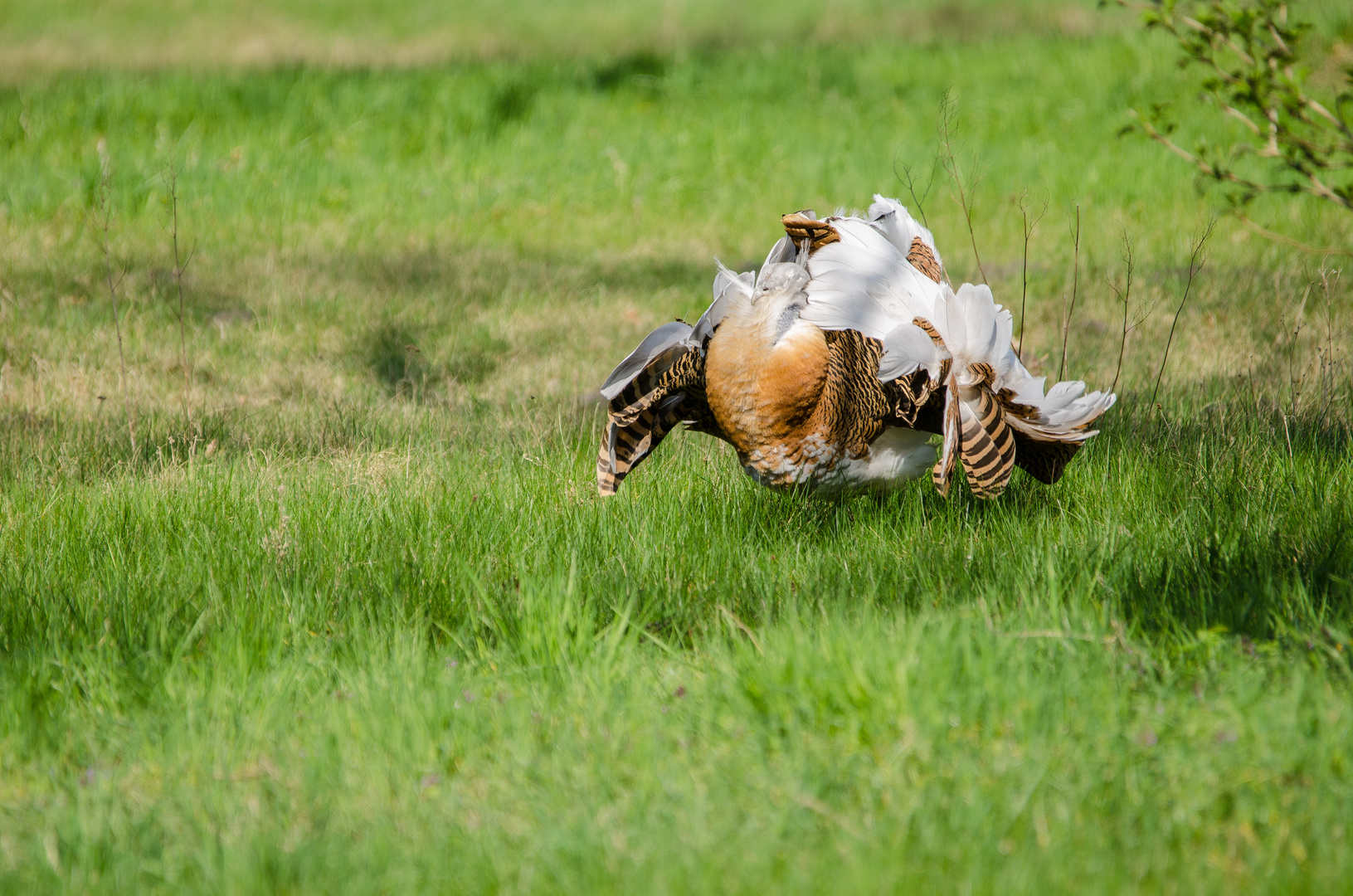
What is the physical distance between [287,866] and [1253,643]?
2.17 meters

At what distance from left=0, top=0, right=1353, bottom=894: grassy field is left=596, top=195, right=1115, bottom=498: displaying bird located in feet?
0.97

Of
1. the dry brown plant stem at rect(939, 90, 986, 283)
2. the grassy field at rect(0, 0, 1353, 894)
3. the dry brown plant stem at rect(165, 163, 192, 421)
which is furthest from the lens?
the dry brown plant stem at rect(165, 163, 192, 421)

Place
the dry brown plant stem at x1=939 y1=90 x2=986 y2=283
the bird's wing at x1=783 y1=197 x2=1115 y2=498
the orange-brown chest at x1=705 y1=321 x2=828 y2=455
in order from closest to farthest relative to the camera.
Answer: the orange-brown chest at x1=705 y1=321 x2=828 y2=455, the bird's wing at x1=783 y1=197 x2=1115 y2=498, the dry brown plant stem at x1=939 y1=90 x2=986 y2=283

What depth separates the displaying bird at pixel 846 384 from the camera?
3049 millimetres

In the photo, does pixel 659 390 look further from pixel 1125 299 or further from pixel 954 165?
pixel 1125 299

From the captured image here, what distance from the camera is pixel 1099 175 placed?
8312 millimetres

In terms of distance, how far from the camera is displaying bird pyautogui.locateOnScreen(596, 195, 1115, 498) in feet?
10.0

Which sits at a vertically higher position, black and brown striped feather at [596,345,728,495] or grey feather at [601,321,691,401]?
grey feather at [601,321,691,401]

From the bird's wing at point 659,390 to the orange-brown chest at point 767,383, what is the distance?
22cm

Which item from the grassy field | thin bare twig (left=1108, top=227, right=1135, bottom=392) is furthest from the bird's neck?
thin bare twig (left=1108, top=227, right=1135, bottom=392)

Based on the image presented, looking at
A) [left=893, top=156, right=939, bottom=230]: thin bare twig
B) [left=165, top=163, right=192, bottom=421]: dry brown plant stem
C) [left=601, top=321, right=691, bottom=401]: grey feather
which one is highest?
[left=893, top=156, right=939, bottom=230]: thin bare twig

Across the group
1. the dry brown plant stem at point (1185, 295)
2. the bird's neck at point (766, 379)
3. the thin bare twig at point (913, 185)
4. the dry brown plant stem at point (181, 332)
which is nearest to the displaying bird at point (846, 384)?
the bird's neck at point (766, 379)

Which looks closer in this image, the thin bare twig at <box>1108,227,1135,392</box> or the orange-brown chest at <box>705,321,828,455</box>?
the orange-brown chest at <box>705,321,828,455</box>

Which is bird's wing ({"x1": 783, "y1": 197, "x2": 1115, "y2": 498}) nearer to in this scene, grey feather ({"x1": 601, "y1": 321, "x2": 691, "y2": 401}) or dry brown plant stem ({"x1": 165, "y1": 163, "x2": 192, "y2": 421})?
grey feather ({"x1": 601, "y1": 321, "x2": 691, "y2": 401})
